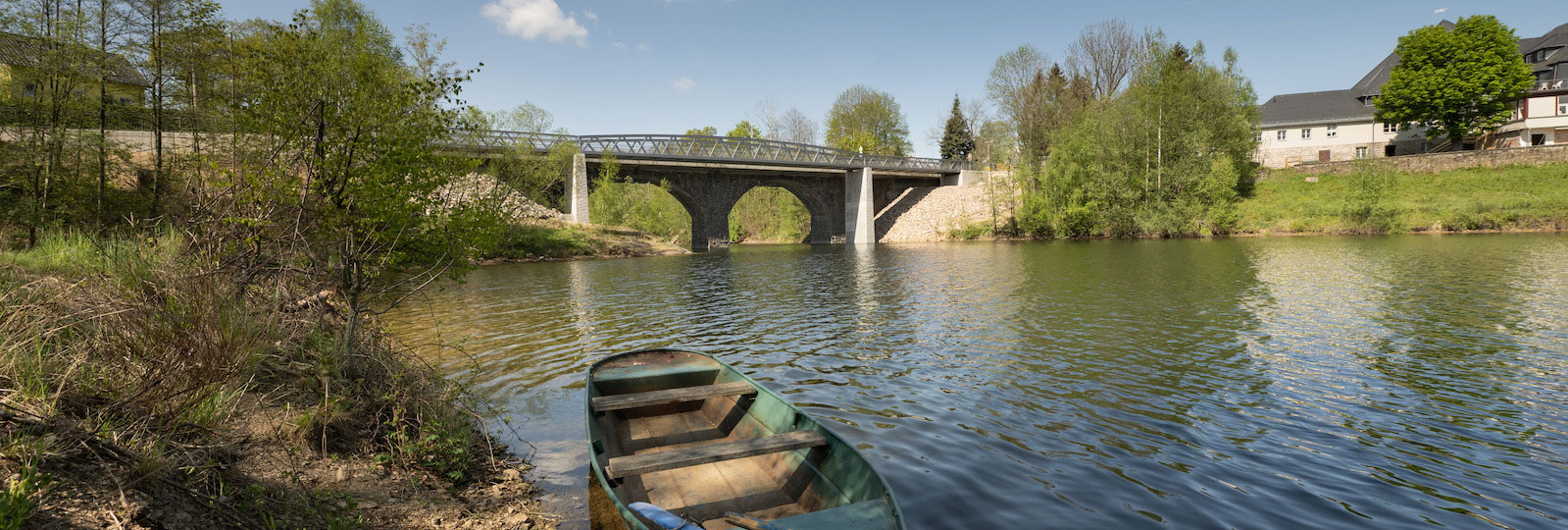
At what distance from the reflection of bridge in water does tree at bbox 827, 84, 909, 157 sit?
14617 millimetres

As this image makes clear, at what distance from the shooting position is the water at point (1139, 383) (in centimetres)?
546

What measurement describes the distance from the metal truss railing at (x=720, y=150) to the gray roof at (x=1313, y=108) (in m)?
29.7

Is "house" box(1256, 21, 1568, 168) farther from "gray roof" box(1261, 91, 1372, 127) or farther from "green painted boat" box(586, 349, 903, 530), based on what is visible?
"green painted boat" box(586, 349, 903, 530)

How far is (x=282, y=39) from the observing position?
8.38m

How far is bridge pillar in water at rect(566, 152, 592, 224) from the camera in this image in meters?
45.2

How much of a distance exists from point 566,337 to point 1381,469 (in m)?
11.9

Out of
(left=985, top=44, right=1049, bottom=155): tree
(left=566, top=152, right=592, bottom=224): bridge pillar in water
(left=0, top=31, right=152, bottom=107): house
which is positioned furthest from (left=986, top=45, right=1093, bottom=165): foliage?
(left=0, top=31, right=152, bottom=107): house

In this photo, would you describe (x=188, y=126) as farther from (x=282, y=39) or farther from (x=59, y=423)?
(x=59, y=423)

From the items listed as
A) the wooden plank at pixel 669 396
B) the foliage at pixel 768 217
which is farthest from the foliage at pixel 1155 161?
the wooden plank at pixel 669 396

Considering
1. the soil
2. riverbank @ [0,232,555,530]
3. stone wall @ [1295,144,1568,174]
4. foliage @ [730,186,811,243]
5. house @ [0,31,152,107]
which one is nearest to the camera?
the soil

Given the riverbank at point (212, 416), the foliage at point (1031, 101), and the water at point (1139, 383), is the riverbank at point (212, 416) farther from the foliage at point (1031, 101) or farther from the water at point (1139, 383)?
the foliage at point (1031, 101)

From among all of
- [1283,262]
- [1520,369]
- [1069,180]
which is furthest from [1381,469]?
[1069,180]

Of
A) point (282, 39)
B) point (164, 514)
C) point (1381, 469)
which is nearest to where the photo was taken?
point (164, 514)

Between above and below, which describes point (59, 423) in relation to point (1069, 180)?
below
